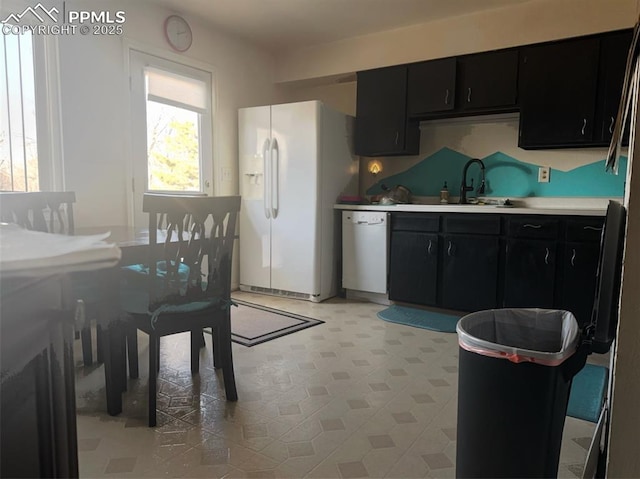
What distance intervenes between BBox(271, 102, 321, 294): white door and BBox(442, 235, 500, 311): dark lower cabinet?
1.14m

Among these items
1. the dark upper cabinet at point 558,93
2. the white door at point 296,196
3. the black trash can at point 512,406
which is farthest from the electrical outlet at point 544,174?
the black trash can at point 512,406

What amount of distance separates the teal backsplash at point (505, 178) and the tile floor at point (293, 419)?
64.8 inches

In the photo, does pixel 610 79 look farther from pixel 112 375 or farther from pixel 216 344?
pixel 112 375

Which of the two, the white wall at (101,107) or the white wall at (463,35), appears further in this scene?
the white wall at (463,35)

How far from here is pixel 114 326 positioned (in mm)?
1968

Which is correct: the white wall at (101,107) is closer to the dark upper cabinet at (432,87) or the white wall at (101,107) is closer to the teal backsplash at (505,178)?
the dark upper cabinet at (432,87)

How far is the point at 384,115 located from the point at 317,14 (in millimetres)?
1017

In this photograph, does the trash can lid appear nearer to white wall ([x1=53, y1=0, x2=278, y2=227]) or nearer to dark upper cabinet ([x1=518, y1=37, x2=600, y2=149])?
dark upper cabinet ([x1=518, y1=37, x2=600, y2=149])

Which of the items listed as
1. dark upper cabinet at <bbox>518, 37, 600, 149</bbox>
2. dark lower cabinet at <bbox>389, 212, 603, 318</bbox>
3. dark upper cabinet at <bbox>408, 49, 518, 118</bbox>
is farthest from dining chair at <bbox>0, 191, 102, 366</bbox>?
dark upper cabinet at <bbox>518, 37, 600, 149</bbox>

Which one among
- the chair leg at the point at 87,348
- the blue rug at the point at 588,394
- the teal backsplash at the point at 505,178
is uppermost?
the teal backsplash at the point at 505,178

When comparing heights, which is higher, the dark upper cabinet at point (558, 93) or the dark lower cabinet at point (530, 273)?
Answer: the dark upper cabinet at point (558, 93)

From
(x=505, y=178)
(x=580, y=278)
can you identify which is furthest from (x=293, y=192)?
(x=580, y=278)

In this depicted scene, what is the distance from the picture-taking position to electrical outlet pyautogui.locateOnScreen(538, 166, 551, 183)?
11.6ft

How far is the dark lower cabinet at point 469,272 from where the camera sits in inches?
129
